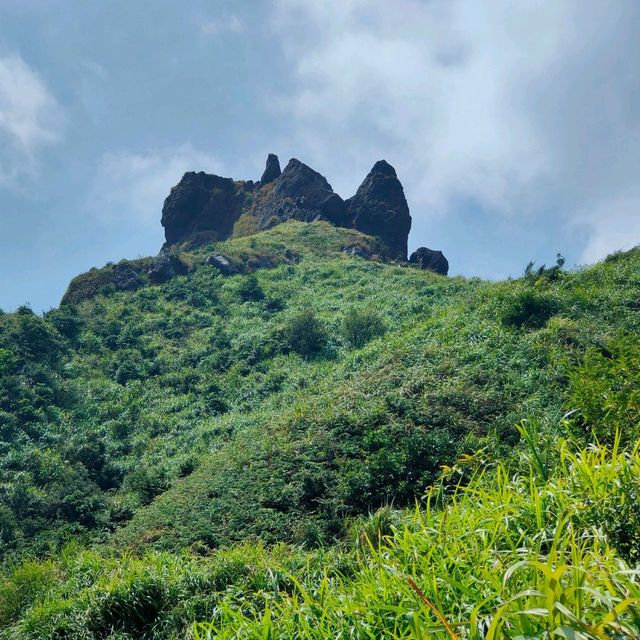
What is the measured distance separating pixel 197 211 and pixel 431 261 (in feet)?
91.5

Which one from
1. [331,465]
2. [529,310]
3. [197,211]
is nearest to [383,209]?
[197,211]

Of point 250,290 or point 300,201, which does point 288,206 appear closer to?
point 300,201

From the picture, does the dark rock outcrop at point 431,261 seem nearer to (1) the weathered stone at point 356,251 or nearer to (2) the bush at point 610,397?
(1) the weathered stone at point 356,251

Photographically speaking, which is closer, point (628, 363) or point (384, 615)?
point (384, 615)

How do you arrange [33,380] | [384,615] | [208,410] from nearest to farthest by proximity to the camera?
[384,615] → [208,410] → [33,380]

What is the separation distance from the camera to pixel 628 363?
20.4 ft

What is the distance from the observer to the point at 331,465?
1159 cm

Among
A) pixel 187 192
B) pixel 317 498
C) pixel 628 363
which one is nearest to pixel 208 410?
pixel 317 498

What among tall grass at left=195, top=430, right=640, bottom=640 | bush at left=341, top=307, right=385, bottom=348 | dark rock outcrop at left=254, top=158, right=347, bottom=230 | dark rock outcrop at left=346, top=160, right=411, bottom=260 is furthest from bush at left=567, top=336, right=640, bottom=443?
dark rock outcrop at left=254, top=158, right=347, bottom=230

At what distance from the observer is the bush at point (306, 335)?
2622cm

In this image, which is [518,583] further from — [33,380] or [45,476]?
[33,380]

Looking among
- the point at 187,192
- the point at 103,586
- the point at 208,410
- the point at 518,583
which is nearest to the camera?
the point at 518,583

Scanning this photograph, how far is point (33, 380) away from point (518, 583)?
26574 millimetres

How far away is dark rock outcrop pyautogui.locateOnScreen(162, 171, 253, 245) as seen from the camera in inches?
2404
